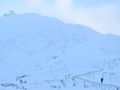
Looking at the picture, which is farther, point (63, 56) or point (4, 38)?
point (4, 38)

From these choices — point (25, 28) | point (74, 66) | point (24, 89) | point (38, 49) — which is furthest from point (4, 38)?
point (24, 89)

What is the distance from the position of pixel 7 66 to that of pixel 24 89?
27162mm

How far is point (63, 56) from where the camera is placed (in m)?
60.1

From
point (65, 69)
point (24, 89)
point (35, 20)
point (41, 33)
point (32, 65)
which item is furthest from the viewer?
point (35, 20)

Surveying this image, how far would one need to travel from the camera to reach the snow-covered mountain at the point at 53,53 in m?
46.5

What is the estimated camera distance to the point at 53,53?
62281 millimetres

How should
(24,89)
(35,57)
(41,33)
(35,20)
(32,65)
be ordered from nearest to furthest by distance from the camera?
(24,89) → (32,65) → (35,57) → (41,33) → (35,20)

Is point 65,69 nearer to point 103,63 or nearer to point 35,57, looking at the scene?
point 103,63

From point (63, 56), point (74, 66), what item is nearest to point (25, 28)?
point (63, 56)

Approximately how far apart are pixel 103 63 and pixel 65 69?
5635mm

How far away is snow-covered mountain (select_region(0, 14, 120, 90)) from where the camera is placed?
153 feet

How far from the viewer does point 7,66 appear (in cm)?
5869

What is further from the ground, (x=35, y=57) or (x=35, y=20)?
(x=35, y=20)

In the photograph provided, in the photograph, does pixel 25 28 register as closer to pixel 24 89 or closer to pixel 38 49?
pixel 38 49
